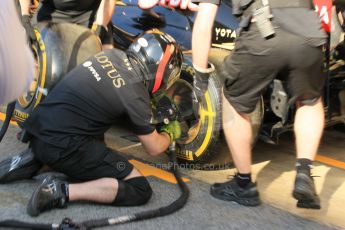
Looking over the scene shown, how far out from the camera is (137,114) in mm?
3217

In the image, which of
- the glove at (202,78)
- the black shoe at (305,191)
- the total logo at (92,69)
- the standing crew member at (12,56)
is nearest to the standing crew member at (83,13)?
the total logo at (92,69)

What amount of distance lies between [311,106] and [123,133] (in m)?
2.06

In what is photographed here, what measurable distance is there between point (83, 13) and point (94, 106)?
5.48 feet

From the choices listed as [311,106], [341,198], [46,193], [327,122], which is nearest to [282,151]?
[327,122]

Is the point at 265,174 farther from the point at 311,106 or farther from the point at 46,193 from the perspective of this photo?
the point at 46,193

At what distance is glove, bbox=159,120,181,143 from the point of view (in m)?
3.54

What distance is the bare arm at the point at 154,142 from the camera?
3307 millimetres

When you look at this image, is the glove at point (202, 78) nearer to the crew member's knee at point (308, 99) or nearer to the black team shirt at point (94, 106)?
the black team shirt at point (94, 106)

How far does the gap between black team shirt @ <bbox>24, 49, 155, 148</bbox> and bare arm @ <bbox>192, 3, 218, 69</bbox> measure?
372mm

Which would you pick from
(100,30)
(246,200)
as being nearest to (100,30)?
(100,30)

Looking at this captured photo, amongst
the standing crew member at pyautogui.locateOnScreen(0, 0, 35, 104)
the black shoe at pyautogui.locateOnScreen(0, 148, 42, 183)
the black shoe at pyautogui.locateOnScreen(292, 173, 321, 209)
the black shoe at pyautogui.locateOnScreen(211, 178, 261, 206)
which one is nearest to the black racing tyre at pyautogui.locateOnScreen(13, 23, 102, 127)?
the black shoe at pyautogui.locateOnScreen(0, 148, 42, 183)

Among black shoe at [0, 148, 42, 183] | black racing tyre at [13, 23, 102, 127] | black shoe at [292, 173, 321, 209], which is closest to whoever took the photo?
black shoe at [292, 173, 321, 209]

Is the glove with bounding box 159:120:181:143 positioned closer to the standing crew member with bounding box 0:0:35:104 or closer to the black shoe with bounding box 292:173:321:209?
the black shoe with bounding box 292:173:321:209

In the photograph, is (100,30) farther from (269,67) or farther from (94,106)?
(269,67)
